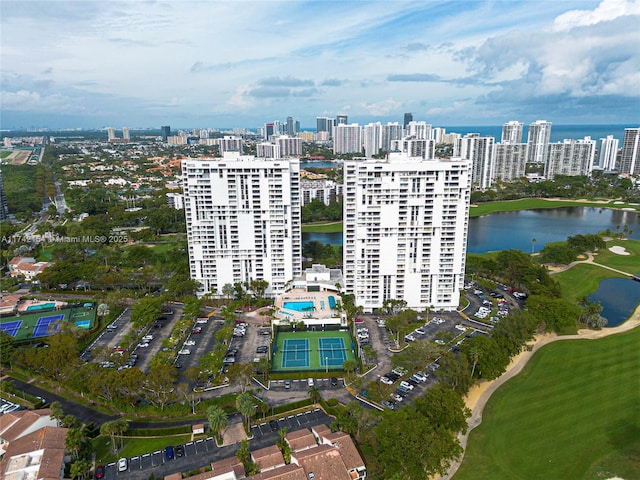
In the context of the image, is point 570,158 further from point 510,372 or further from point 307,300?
point 510,372

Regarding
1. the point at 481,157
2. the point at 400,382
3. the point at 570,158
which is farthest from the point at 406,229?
the point at 570,158

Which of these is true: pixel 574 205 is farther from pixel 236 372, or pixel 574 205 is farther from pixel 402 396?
pixel 236 372

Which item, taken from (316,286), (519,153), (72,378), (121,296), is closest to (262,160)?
(316,286)

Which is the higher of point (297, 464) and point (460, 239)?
point (460, 239)

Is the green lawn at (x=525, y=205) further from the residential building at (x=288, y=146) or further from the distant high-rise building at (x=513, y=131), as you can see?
the residential building at (x=288, y=146)

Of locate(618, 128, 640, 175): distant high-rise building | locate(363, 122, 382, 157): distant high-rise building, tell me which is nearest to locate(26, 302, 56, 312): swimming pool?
locate(363, 122, 382, 157): distant high-rise building

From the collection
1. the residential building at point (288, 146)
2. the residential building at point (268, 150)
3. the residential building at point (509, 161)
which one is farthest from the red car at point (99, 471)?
the residential building at point (288, 146)
